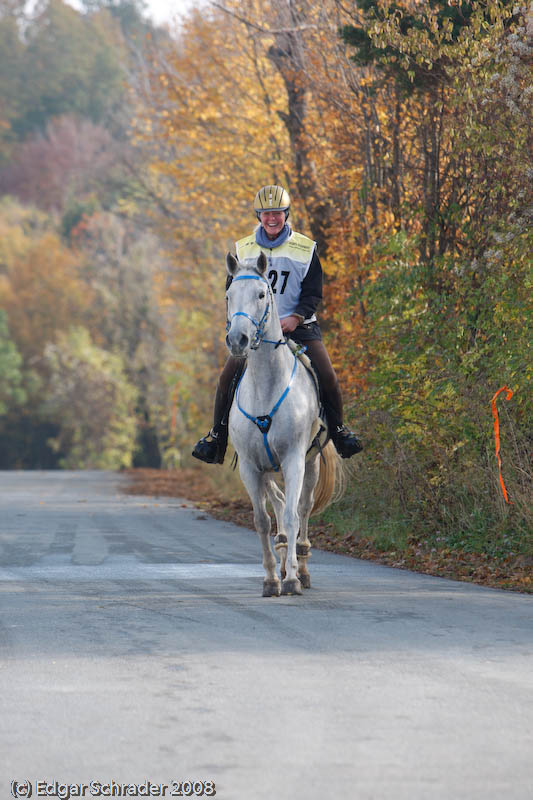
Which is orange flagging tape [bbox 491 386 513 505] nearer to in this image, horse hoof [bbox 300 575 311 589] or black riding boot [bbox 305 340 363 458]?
black riding boot [bbox 305 340 363 458]

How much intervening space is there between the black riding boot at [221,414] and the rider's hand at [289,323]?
1.69 feet

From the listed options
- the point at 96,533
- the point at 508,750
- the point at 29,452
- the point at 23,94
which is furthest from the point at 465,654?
the point at 23,94

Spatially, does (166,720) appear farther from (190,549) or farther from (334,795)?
(190,549)

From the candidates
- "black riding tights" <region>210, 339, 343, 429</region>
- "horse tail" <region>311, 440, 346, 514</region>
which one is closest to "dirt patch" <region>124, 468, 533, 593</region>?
"horse tail" <region>311, 440, 346, 514</region>

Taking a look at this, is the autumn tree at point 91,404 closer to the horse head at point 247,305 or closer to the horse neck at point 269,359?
the horse neck at point 269,359

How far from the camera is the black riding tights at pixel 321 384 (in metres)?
11.9

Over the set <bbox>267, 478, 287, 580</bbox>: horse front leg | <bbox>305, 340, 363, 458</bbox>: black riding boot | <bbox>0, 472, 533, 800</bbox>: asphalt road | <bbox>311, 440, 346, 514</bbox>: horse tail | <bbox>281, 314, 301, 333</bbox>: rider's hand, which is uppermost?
<bbox>281, 314, 301, 333</bbox>: rider's hand

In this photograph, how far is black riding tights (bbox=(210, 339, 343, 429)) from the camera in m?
11.9

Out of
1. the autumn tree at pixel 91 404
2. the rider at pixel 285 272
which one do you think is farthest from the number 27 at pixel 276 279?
the autumn tree at pixel 91 404

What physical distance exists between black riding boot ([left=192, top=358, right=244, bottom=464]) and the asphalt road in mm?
1203

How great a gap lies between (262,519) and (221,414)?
4.39ft

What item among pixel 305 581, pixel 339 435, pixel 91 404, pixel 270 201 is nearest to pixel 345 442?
pixel 339 435

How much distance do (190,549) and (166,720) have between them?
9.34 metres

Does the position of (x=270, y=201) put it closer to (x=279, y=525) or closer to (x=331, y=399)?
(x=331, y=399)
